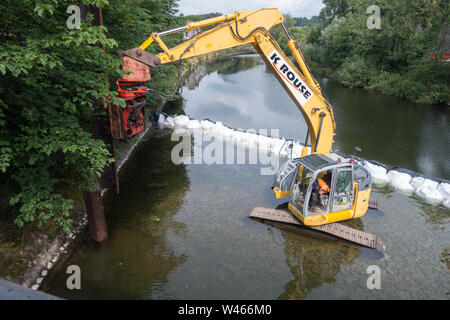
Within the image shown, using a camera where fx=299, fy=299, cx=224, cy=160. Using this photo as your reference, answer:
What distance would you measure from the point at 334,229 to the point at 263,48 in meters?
4.90

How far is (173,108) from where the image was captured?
22.0 meters

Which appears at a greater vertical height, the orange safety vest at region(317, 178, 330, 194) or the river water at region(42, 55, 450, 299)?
the orange safety vest at region(317, 178, 330, 194)

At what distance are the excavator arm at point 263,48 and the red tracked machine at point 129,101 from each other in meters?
0.48

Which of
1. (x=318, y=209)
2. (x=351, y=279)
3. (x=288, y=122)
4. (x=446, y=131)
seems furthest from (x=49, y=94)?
(x=446, y=131)

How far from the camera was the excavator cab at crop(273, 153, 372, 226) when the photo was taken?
284 inches

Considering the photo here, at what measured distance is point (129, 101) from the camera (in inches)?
263

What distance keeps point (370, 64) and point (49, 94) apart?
3322 centimetres

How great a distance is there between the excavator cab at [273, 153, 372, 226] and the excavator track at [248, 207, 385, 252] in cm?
17

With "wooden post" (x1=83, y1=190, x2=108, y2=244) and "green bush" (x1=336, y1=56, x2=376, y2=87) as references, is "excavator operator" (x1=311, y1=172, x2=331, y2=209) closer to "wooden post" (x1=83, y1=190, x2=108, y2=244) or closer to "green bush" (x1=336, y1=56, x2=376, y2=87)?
"wooden post" (x1=83, y1=190, x2=108, y2=244)

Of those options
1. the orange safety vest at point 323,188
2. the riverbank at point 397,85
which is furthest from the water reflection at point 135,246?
the riverbank at point 397,85

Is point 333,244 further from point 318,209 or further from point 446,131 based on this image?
point 446,131

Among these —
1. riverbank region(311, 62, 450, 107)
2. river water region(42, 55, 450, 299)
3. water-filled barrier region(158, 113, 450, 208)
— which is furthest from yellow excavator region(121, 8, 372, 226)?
riverbank region(311, 62, 450, 107)

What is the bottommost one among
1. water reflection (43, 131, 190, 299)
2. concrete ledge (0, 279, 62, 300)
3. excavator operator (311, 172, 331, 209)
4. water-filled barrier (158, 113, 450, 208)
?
water reflection (43, 131, 190, 299)

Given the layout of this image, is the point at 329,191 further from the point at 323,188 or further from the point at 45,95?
the point at 45,95
